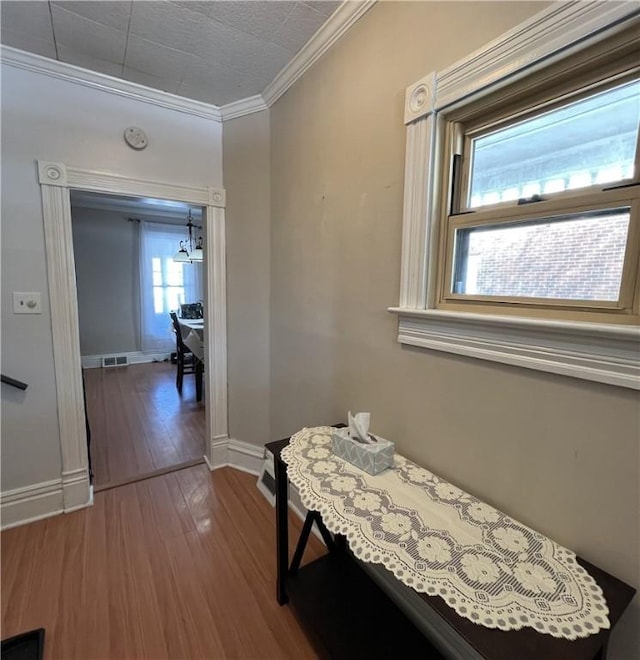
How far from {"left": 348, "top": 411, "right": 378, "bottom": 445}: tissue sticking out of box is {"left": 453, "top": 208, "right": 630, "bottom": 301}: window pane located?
0.57m

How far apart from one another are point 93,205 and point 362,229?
527cm

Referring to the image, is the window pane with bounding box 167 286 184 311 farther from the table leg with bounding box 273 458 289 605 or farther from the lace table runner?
the lace table runner

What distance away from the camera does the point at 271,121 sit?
2068 mm

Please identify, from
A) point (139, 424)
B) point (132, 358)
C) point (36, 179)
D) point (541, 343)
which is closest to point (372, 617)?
point (541, 343)

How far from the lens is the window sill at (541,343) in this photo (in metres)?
0.73

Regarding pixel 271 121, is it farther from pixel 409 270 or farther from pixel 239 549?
pixel 239 549

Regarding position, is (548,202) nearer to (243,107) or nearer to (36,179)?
(243,107)

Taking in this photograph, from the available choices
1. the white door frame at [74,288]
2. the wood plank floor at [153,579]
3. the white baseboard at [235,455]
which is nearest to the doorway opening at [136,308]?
the white baseboard at [235,455]

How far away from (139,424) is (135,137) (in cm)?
250

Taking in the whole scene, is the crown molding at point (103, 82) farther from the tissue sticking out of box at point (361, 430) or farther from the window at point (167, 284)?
the window at point (167, 284)

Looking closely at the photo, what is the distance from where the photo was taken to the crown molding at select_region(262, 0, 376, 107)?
1.36 m

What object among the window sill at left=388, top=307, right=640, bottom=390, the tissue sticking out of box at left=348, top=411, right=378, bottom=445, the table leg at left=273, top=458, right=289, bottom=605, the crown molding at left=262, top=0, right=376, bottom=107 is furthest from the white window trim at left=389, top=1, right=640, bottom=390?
the table leg at left=273, top=458, right=289, bottom=605

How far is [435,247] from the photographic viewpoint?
1.16 metres

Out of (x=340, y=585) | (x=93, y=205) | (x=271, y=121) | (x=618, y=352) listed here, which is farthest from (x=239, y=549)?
Result: (x=93, y=205)
